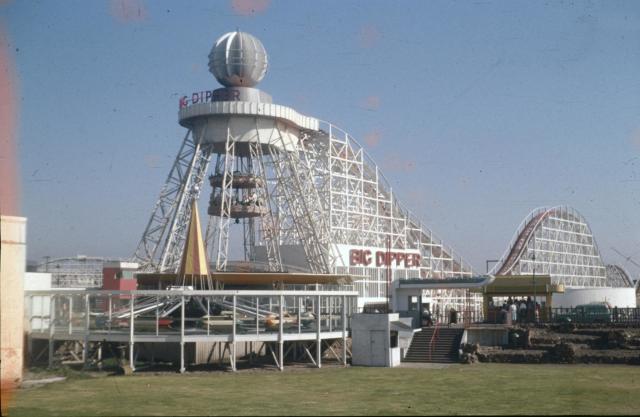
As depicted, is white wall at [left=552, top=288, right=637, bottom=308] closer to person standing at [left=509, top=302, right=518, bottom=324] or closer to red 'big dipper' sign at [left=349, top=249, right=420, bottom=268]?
red 'big dipper' sign at [left=349, top=249, right=420, bottom=268]

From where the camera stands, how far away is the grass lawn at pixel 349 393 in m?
23.5

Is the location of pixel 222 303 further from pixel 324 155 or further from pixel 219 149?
pixel 324 155

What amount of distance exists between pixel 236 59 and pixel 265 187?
33.2ft

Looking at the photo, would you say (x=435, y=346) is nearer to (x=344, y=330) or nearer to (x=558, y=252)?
(x=344, y=330)

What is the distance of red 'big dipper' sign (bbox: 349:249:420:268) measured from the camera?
6500cm

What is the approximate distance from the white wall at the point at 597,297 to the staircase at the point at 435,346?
29290 mm

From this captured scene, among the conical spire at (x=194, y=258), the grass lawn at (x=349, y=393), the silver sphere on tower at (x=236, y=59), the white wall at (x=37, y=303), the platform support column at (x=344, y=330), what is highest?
the silver sphere on tower at (x=236, y=59)

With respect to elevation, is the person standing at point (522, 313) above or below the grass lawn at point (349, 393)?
above

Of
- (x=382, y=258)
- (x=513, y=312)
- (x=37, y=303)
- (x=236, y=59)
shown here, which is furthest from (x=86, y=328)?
(x=382, y=258)

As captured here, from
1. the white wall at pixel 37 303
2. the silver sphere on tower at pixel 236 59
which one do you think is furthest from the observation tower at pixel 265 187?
the white wall at pixel 37 303

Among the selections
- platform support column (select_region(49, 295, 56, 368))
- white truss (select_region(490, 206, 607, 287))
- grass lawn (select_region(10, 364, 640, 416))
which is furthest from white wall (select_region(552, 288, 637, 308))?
platform support column (select_region(49, 295, 56, 368))

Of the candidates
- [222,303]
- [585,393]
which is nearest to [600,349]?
[585,393]

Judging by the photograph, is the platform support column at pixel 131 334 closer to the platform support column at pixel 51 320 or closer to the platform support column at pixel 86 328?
the platform support column at pixel 86 328

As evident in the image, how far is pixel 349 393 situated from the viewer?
91.6 ft
